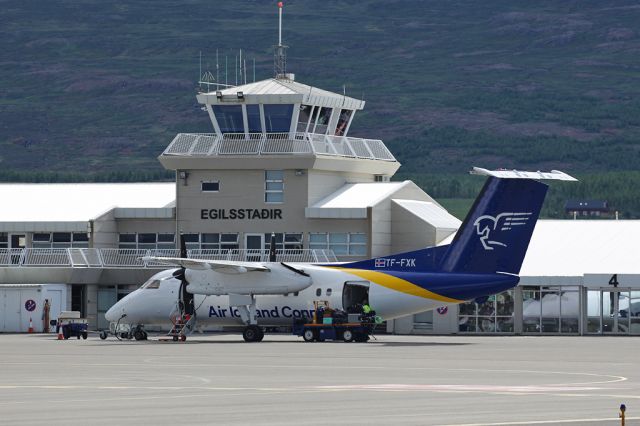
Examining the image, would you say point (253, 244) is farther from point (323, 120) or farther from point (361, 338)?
point (361, 338)

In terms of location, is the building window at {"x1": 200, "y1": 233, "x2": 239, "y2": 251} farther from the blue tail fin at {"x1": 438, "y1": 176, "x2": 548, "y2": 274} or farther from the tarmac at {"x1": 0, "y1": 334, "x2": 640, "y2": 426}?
the tarmac at {"x1": 0, "y1": 334, "x2": 640, "y2": 426}

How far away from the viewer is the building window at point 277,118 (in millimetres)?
72812

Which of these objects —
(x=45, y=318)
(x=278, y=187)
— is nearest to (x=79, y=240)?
(x=45, y=318)

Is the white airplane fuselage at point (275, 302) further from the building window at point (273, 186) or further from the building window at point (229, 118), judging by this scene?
the building window at point (229, 118)

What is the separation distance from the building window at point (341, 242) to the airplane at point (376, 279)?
45.5 feet

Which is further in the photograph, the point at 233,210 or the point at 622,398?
the point at 233,210

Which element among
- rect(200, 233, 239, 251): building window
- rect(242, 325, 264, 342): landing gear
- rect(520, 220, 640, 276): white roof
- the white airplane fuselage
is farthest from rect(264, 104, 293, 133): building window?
rect(242, 325, 264, 342): landing gear

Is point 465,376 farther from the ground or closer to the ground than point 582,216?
closer to the ground

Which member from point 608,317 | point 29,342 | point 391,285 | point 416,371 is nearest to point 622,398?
point 416,371

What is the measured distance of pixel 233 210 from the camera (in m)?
73.6

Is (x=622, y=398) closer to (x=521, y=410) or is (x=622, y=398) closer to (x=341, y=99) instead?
(x=521, y=410)

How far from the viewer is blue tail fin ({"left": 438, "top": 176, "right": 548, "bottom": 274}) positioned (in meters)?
51.9

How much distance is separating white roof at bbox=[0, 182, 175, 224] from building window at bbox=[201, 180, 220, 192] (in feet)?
8.90

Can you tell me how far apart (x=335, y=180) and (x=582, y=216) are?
9397 centimetres
